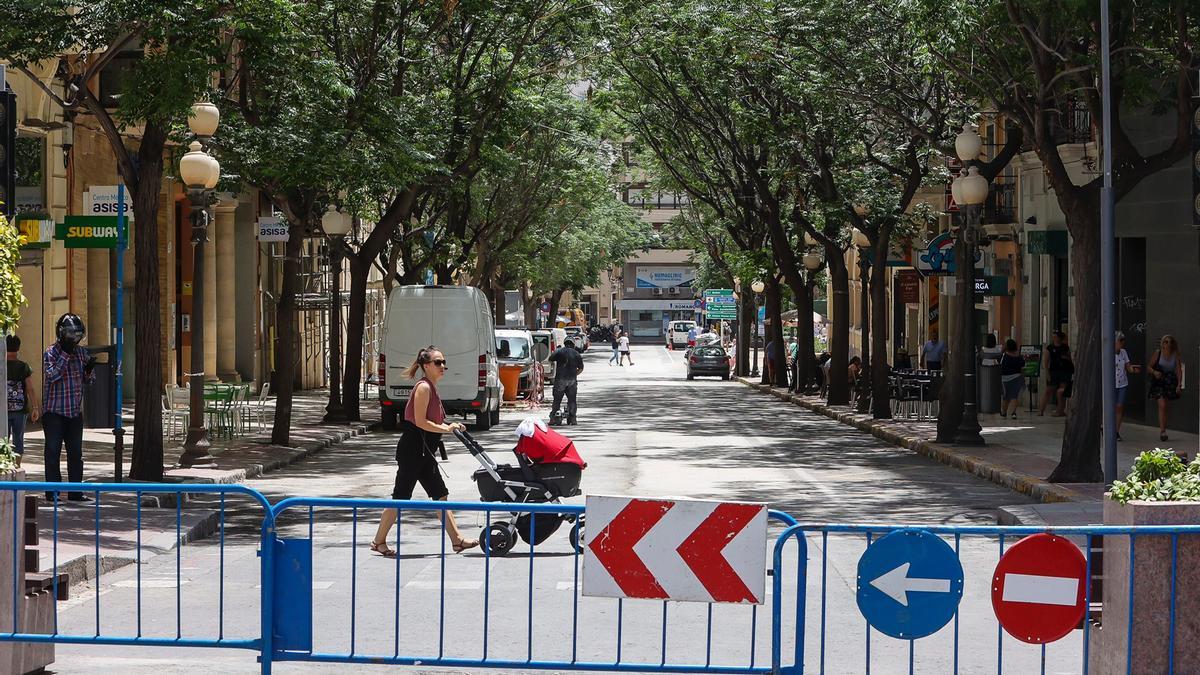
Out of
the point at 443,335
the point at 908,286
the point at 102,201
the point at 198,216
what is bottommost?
the point at 443,335

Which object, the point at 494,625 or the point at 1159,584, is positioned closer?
the point at 1159,584

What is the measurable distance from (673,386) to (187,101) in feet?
133

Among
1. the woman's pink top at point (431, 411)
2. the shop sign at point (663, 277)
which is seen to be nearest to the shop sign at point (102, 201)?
the woman's pink top at point (431, 411)

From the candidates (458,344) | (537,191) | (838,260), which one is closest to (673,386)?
(537,191)

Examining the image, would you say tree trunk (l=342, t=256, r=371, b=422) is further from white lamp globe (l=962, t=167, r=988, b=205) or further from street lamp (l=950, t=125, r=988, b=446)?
white lamp globe (l=962, t=167, r=988, b=205)

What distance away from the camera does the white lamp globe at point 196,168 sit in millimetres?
18734

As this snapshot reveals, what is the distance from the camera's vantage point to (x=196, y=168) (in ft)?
61.7

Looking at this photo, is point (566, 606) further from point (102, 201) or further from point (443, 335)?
point (443, 335)

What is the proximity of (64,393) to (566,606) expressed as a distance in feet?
25.2

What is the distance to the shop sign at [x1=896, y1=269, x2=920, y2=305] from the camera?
4046cm

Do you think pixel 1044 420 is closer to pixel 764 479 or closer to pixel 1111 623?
pixel 764 479

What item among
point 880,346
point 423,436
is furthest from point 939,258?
point 423,436

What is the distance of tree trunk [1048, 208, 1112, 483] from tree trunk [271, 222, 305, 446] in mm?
11934

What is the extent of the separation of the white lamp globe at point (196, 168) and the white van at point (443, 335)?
32.1ft
